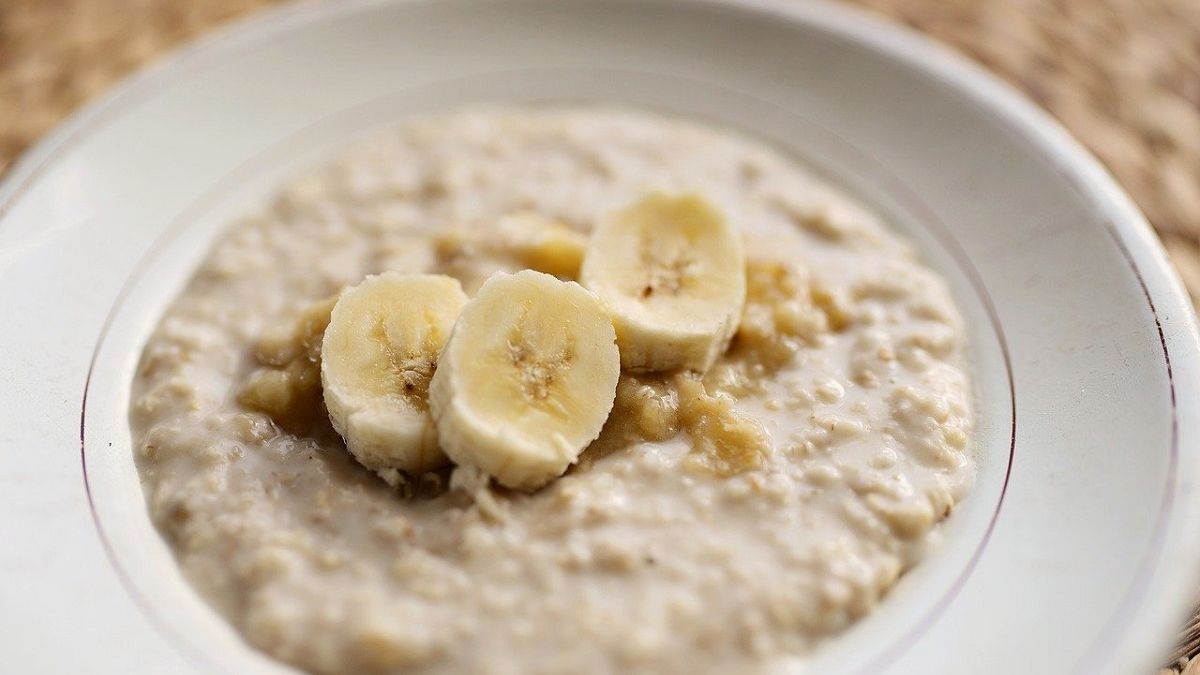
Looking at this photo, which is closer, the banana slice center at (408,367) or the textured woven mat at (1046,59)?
the banana slice center at (408,367)

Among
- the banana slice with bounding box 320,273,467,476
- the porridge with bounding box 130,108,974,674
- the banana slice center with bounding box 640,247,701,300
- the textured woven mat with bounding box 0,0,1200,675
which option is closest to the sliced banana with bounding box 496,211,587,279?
the porridge with bounding box 130,108,974,674

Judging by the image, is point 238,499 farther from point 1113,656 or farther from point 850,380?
point 1113,656

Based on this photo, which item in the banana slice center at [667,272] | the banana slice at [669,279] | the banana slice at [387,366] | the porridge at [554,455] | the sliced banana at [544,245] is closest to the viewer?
the porridge at [554,455]

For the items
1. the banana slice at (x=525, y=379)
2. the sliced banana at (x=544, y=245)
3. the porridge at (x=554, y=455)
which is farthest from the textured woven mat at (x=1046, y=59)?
the banana slice at (x=525, y=379)

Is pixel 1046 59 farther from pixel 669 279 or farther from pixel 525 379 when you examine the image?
pixel 525 379

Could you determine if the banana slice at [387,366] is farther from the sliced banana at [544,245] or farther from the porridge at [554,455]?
the sliced banana at [544,245]

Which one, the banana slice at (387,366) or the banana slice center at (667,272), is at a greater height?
the banana slice center at (667,272)

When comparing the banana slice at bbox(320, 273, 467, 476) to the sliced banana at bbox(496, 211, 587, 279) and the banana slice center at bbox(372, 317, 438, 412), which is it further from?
the sliced banana at bbox(496, 211, 587, 279)
